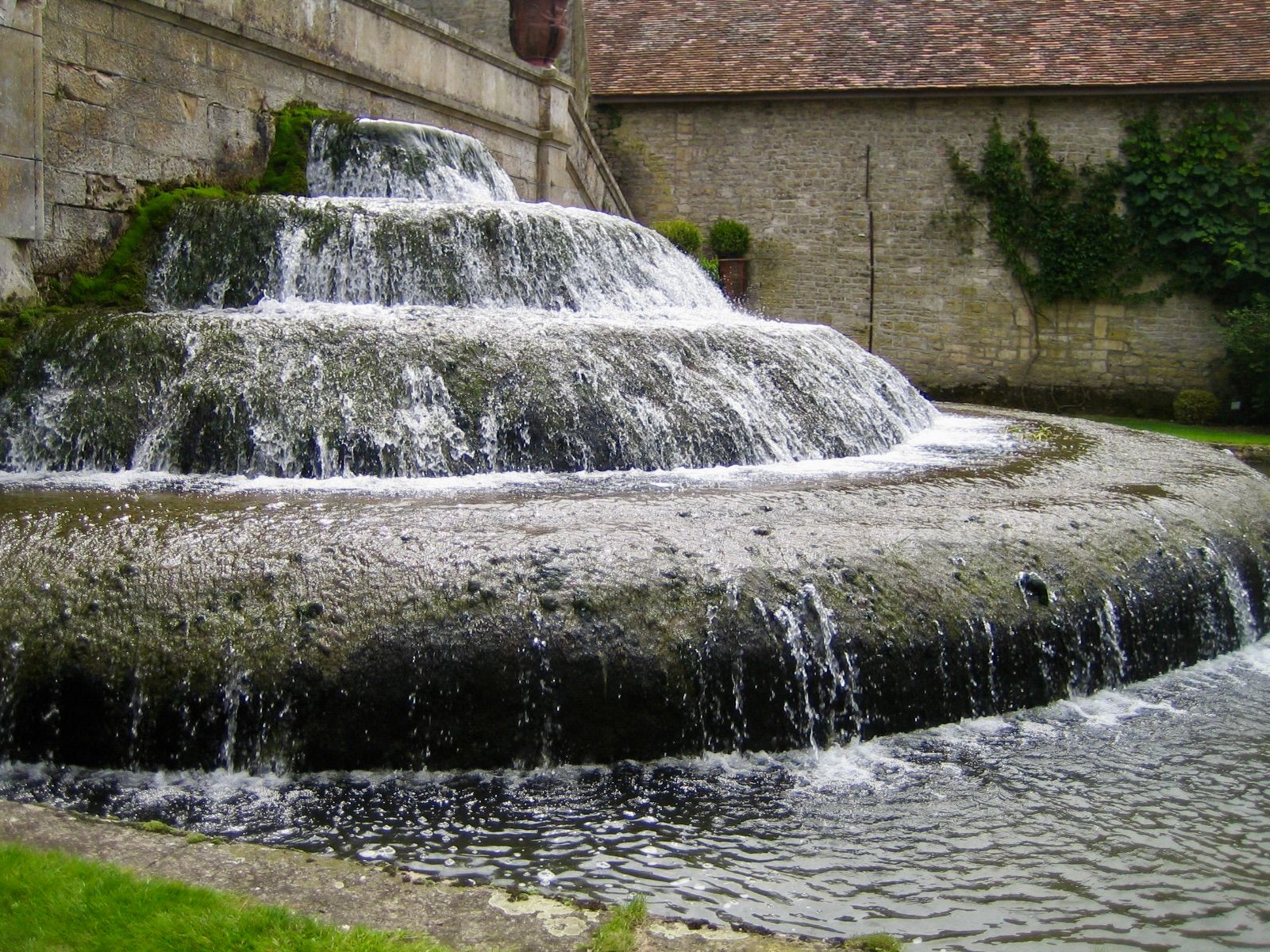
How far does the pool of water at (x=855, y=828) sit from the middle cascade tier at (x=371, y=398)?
214 centimetres

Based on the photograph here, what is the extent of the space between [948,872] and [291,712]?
178 cm

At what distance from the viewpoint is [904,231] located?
18.5 meters

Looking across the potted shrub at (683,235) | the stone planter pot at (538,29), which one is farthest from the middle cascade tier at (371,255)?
the potted shrub at (683,235)

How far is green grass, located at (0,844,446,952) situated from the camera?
239 cm

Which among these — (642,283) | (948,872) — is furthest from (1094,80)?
(948,872)

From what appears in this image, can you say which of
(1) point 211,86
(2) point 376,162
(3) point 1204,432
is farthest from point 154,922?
(3) point 1204,432

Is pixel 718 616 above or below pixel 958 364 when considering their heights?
below

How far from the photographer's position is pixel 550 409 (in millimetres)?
5770

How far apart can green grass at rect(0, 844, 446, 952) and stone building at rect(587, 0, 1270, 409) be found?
55.0 feet

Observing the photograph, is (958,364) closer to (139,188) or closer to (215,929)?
(139,188)

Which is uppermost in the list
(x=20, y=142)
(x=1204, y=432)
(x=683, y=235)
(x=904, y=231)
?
(x=904, y=231)

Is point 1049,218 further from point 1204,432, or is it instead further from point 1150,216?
point 1204,432

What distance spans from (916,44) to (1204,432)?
698cm

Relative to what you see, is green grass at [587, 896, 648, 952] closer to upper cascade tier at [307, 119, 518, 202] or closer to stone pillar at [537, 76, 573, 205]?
upper cascade tier at [307, 119, 518, 202]
